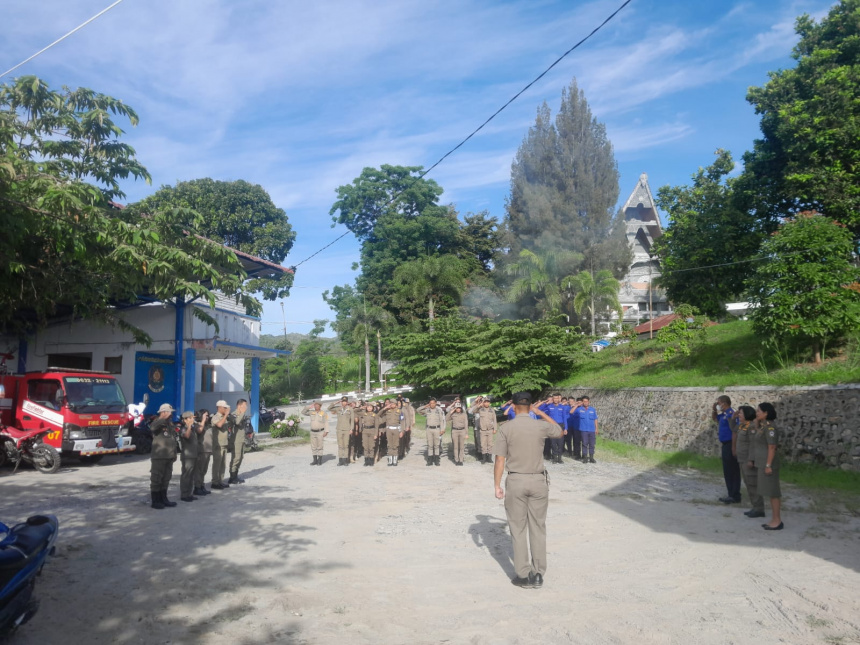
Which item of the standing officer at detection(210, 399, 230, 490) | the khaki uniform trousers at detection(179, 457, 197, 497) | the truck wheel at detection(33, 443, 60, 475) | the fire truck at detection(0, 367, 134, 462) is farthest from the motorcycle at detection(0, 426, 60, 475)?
the khaki uniform trousers at detection(179, 457, 197, 497)

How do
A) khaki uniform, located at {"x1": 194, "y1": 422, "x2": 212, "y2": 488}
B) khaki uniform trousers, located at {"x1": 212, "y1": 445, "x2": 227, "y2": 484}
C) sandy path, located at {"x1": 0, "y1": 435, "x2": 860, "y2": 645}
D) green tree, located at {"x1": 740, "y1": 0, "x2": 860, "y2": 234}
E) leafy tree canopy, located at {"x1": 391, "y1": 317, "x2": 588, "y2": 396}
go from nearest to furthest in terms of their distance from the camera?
1. sandy path, located at {"x1": 0, "y1": 435, "x2": 860, "y2": 645}
2. khaki uniform, located at {"x1": 194, "y1": 422, "x2": 212, "y2": 488}
3. khaki uniform trousers, located at {"x1": 212, "y1": 445, "x2": 227, "y2": 484}
4. green tree, located at {"x1": 740, "y1": 0, "x2": 860, "y2": 234}
5. leafy tree canopy, located at {"x1": 391, "y1": 317, "x2": 588, "y2": 396}

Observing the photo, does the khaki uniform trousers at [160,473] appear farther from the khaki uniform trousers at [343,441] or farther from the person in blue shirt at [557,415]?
the person in blue shirt at [557,415]

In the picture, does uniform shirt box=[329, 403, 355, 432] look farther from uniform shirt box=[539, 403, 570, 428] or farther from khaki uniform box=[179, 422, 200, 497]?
khaki uniform box=[179, 422, 200, 497]

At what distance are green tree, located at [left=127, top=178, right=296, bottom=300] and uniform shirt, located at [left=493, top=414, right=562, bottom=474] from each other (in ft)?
119

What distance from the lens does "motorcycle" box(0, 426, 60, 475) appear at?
13.8 metres

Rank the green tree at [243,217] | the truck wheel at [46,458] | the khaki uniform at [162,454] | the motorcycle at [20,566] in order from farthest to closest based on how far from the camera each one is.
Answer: the green tree at [243,217] < the truck wheel at [46,458] < the khaki uniform at [162,454] < the motorcycle at [20,566]

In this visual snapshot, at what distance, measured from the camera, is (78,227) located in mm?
11938

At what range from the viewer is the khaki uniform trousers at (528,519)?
5.93m

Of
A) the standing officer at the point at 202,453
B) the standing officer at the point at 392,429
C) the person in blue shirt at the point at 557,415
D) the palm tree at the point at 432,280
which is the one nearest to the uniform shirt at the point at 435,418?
the standing officer at the point at 392,429

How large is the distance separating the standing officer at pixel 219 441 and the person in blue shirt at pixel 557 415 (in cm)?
759

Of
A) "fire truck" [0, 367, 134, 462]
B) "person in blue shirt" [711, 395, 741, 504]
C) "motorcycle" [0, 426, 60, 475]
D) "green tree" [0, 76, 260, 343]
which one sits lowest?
"person in blue shirt" [711, 395, 741, 504]

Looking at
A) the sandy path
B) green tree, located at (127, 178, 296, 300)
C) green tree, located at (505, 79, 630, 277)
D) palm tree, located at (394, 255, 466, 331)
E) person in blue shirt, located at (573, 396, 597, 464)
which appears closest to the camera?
the sandy path

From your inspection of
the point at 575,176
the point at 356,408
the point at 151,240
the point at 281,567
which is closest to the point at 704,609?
the point at 281,567

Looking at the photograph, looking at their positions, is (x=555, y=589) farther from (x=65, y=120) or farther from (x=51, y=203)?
(x=65, y=120)
